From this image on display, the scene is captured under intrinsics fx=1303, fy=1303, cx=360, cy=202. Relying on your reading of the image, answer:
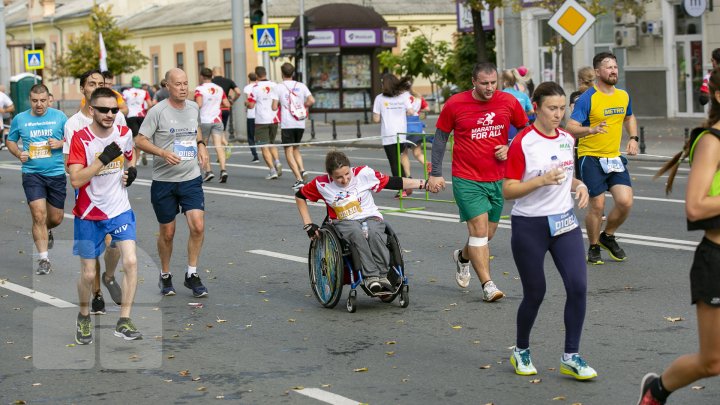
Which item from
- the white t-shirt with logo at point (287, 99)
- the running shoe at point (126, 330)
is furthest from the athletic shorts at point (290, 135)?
the running shoe at point (126, 330)

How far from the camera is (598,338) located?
840cm

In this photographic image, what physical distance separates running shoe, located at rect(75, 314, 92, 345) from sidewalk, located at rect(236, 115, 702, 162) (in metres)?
14.3

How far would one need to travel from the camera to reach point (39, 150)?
12320 mm

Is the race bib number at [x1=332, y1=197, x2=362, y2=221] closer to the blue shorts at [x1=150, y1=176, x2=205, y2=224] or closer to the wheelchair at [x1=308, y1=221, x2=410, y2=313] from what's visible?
the wheelchair at [x1=308, y1=221, x2=410, y2=313]

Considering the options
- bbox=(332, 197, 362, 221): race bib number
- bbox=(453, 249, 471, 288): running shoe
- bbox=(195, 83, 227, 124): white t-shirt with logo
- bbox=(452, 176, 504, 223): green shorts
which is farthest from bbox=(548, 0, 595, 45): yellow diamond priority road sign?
bbox=(332, 197, 362, 221): race bib number

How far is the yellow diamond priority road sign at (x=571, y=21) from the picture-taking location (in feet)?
69.3

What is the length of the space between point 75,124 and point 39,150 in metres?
2.25

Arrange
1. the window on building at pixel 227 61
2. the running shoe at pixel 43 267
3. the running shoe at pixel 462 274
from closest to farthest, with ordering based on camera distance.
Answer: the running shoe at pixel 462 274, the running shoe at pixel 43 267, the window on building at pixel 227 61

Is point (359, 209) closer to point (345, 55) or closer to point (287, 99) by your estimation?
point (287, 99)

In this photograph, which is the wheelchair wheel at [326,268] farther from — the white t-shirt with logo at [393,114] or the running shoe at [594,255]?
the white t-shirt with logo at [393,114]

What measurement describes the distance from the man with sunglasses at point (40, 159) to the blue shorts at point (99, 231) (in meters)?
3.30

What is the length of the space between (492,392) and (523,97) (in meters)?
9.86

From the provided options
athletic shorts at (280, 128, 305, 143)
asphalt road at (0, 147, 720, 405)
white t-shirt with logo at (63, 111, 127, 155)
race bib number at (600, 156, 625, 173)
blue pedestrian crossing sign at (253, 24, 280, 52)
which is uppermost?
blue pedestrian crossing sign at (253, 24, 280, 52)

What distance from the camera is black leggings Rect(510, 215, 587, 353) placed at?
7.14m
